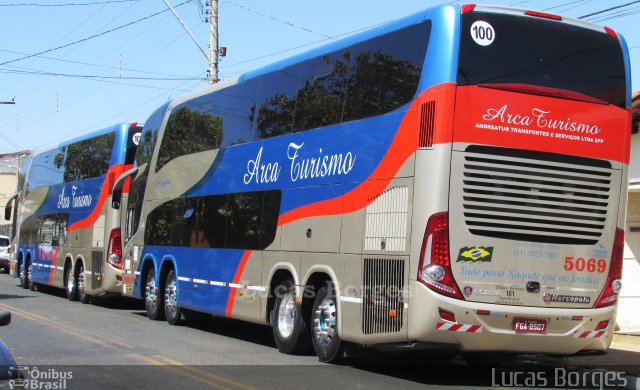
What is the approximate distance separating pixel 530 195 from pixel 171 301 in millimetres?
9217

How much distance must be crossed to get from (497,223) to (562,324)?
57.0 inches

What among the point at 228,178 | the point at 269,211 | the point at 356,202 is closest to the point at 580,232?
the point at 356,202

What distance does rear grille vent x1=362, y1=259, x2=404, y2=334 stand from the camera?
9859 millimetres

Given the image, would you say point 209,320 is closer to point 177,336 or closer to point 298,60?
point 177,336

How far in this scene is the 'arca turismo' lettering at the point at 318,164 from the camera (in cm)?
1133

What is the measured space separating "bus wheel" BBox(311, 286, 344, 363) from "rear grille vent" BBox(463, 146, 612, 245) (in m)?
2.69

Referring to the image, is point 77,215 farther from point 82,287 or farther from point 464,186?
point 464,186

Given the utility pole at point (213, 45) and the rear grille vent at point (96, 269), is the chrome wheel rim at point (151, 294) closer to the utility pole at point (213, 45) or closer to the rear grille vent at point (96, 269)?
the rear grille vent at point (96, 269)

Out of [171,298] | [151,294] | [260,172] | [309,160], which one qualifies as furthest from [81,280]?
[309,160]

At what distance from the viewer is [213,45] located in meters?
25.0

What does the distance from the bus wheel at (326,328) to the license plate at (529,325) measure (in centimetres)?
255

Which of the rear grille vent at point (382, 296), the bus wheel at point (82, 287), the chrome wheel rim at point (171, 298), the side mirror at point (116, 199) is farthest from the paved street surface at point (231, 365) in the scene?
the bus wheel at point (82, 287)

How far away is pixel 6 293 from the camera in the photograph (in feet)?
81.3

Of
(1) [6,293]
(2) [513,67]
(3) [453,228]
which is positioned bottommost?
(1) [6,293]
